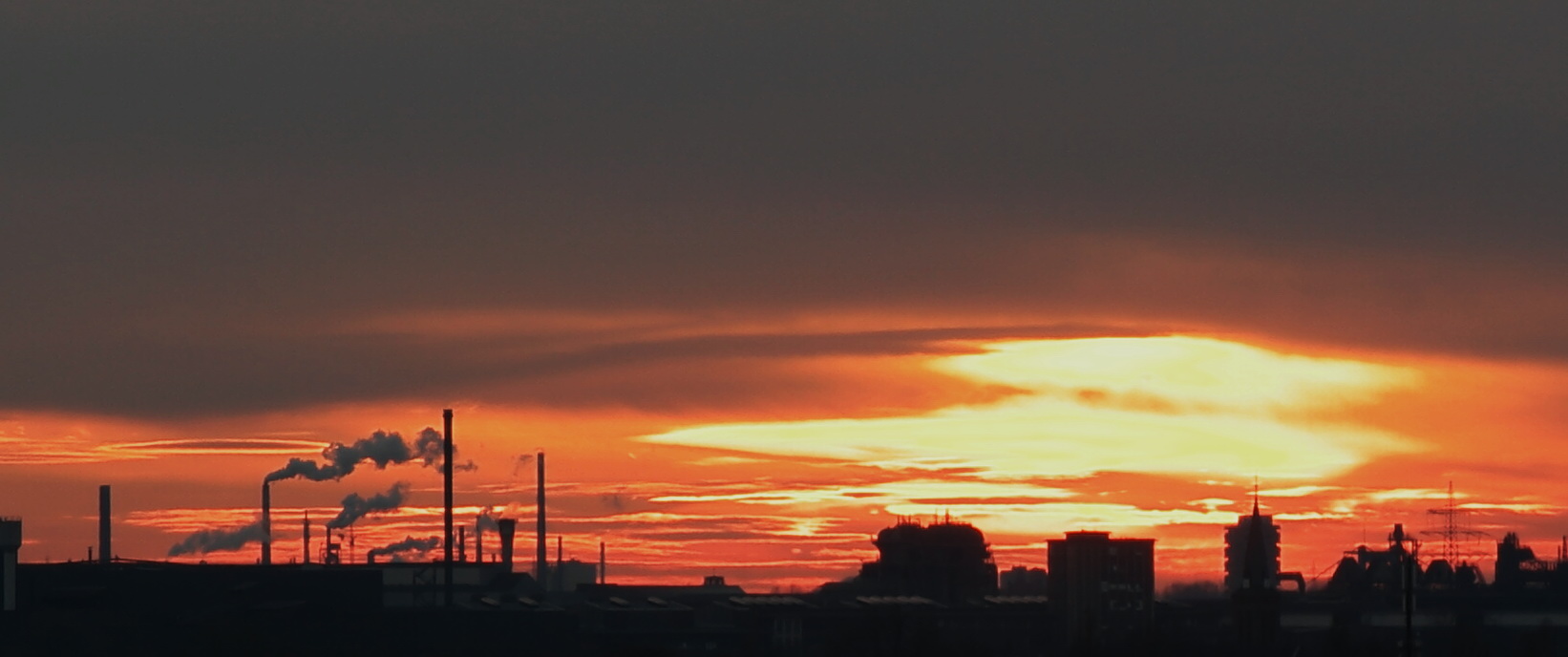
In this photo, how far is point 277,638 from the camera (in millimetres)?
175375

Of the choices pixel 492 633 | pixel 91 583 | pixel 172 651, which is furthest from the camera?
pixel 492 633

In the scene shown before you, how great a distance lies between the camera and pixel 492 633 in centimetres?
19838

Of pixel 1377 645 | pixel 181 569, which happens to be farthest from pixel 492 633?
pixel 1377 645

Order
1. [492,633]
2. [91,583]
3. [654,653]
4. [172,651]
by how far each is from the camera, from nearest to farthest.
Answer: [654,653], [172,651], [91,583], [492,633]

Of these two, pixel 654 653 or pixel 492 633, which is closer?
pixel 654 653

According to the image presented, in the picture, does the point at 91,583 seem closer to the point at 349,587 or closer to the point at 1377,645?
the point at 349,587

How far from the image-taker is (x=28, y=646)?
168875 mm

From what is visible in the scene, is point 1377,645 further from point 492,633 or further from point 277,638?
point 277,638

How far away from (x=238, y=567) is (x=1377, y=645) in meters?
86.8

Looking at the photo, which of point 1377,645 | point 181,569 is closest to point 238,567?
point 181,569

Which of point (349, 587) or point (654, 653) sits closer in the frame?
point (654, 653)

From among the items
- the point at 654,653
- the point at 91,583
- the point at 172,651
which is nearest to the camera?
the point at 654,653

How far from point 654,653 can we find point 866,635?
40.9 m

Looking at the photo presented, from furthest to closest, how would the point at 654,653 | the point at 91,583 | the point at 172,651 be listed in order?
the point at 91,583 → the point at 172,651 → the point at 654,653
